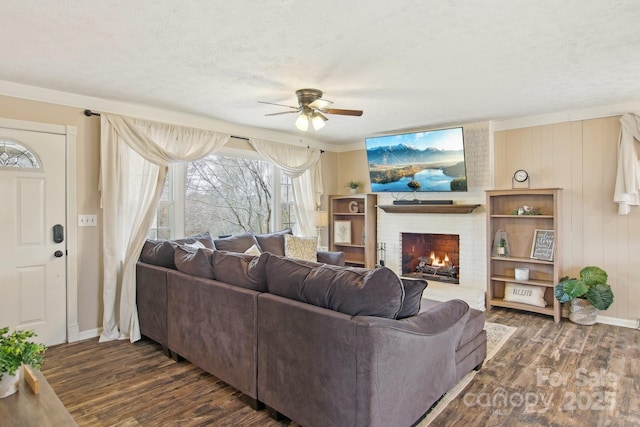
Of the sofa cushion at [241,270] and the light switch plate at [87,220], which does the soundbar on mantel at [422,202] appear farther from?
the light switch plate at [87,220]

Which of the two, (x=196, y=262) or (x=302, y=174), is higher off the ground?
(x=302, y=174)

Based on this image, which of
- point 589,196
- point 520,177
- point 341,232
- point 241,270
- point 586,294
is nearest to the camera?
point 241,270

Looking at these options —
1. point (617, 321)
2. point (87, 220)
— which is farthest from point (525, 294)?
point (87, 220)

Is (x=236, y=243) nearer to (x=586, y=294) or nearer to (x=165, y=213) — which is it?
(x=165, y=213)

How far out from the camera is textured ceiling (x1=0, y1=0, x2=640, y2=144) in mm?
2086

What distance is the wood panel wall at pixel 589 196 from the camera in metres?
4.02

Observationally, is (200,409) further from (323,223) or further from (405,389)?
(323,223)

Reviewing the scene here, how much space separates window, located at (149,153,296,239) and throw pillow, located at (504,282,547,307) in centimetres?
321

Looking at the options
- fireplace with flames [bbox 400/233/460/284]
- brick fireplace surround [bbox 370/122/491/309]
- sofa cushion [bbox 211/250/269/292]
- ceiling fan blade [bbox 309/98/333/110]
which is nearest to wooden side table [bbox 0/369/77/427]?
sofa cushion [bbox 211/250/269/292]

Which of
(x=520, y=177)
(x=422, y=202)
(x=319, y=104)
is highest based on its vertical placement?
(x=319, y=104)

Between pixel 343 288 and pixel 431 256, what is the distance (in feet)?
13.6

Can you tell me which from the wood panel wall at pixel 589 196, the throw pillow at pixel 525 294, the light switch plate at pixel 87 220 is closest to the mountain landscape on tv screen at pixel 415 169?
the wood panel wall at pixel 589 196

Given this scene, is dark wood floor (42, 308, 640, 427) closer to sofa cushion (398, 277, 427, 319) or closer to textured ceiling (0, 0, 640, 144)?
sofa cushion (398, 277, 427, 319)

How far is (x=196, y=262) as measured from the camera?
289cm
